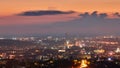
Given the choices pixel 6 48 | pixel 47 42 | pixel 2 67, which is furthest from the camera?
pixel 47 42

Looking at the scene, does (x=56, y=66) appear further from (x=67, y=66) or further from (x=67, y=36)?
(x=67, y=36)

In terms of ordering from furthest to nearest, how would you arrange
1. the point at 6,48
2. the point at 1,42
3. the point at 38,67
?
the point at 1,42
the point at 6,48
the point at 38,67

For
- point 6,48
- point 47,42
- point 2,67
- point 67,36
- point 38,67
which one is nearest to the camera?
point 2,67

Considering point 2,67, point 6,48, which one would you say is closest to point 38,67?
point 2,67

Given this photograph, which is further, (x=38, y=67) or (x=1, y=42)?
(x=1, y=42)

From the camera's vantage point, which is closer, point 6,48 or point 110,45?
point 6,48

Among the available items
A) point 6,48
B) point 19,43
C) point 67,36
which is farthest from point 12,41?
point 67,36

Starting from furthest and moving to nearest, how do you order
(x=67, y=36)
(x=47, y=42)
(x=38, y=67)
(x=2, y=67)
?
(x=67, y=36) < (x=47, y=42) < (x=38, y=67) < (x=2, y=67)

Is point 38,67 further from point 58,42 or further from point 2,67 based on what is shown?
point 58,42
